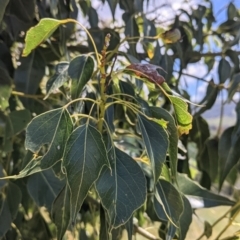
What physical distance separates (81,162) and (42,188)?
245 mm

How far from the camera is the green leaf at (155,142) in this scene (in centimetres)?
43

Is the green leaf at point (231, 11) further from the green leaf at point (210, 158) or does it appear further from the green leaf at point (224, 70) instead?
the green leaf at point (210, 158)

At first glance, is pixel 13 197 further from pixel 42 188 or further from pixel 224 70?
pixel 224 70

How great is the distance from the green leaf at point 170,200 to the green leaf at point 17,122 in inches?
8.9

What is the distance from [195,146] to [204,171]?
0.10 meters

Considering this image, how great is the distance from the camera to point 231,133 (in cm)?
66

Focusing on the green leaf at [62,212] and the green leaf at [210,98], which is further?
the green leaf at [210,98]

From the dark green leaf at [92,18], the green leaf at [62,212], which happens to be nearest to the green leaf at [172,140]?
the green leaf at [62,212]

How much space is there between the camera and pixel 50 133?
424 millimetres

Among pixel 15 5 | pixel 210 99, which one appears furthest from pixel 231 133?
pixel 15 5

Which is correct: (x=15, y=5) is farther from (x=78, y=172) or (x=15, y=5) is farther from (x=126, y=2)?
(x=78, y=172)

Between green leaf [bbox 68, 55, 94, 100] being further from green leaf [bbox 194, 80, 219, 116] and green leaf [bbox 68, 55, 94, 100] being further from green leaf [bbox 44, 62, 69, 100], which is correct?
green leaf [bbox 194, 80, 219, 116]

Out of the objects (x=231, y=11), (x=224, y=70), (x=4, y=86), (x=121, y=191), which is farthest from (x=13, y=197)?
(x=231, y=11)

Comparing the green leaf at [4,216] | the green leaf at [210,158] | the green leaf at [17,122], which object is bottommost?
the green leaf at [210,158]
